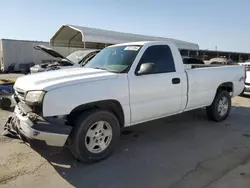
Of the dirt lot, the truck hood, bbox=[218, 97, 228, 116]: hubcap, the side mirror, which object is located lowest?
the dirt lot

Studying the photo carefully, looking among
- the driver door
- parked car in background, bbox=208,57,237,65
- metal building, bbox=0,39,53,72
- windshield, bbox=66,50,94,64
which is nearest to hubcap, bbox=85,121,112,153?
the driver door

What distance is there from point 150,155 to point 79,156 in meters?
1.21

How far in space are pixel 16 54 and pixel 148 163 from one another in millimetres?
27543

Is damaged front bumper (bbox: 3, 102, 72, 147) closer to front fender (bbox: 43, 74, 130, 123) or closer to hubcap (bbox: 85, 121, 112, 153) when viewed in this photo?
front fender (bbox: 43, 74, 130, 123)

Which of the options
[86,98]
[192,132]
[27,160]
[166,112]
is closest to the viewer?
[86,98]

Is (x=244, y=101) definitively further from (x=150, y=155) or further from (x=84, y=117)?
(x=84, y=117)

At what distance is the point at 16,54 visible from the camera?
2817cm

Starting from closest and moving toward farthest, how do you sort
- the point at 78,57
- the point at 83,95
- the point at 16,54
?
the point at 83,95, the point at 78,57, the point at 16,54

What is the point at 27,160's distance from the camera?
4.12 m

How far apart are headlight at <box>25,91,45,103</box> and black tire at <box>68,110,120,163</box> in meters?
0.63

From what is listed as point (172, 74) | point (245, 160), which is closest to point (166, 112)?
point (172, 74)

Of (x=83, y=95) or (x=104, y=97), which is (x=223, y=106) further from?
(x=83, y=95)

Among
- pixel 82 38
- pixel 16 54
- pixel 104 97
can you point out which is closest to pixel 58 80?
pixel 104 97

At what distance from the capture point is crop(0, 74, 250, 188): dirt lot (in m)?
3.47
